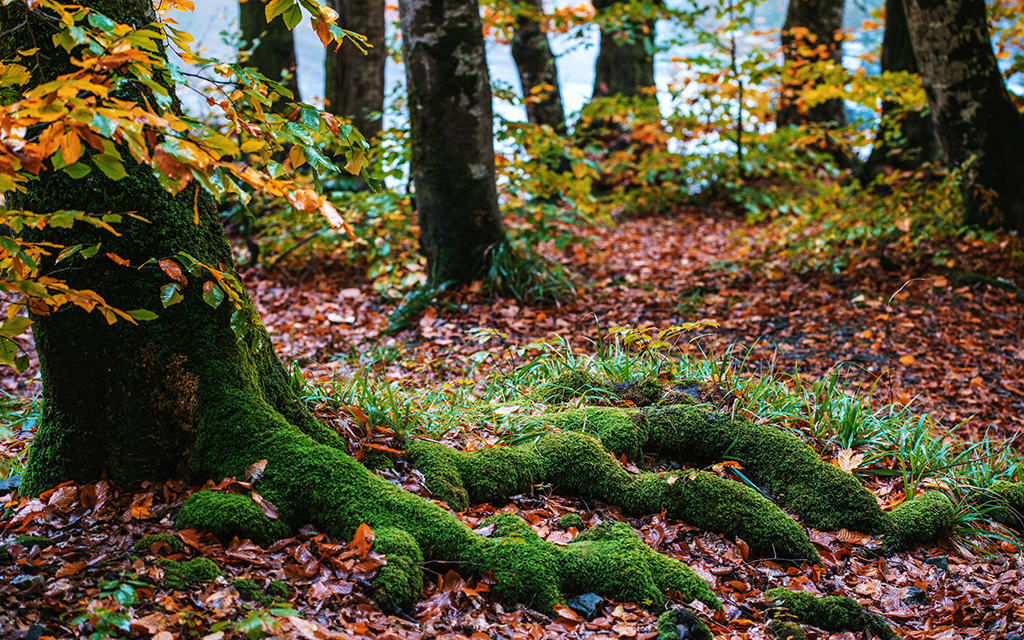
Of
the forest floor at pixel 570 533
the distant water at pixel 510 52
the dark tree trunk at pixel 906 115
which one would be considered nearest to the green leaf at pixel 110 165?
the forest floor at pixel 570 533

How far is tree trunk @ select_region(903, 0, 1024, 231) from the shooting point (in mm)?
Result: 6230

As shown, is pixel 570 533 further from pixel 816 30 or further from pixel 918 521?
pixel 816 30

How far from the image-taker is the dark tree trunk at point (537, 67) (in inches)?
438

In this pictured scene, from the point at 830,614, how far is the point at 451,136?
15.3 feet

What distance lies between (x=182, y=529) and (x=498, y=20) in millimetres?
10386

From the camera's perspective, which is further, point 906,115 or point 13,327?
point 906,115

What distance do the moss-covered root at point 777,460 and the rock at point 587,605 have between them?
47.2 inches

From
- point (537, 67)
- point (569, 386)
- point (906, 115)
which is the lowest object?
point (569, 386)

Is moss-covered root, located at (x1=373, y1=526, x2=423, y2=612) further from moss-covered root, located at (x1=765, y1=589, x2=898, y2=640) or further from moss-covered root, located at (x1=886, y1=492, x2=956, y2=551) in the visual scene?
moss-covered root, located at (x1=886, y1=492, x2=956, y2=551)

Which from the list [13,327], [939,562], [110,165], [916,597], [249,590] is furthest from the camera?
[939,562]

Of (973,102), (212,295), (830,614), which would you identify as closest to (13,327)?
(212,295)

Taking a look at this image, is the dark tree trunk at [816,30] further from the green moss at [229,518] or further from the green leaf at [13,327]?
the green leaf at [13,327]

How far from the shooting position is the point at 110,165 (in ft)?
5.32

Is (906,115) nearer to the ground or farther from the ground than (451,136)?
farther from the ground
